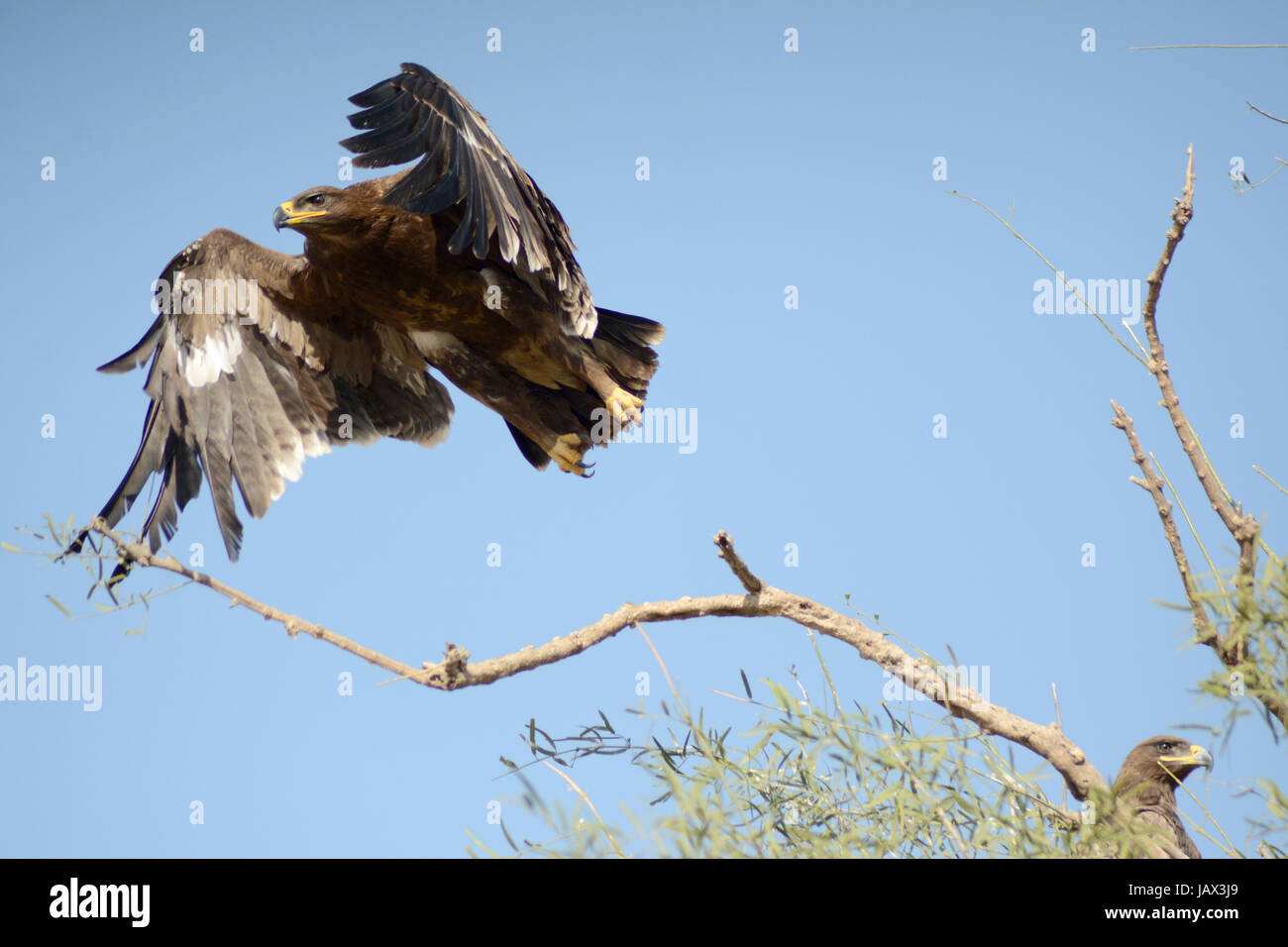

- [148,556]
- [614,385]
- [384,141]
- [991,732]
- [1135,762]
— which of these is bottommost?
[1135,762]

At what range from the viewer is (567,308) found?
495 cm

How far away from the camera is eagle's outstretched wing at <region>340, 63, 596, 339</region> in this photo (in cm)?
432

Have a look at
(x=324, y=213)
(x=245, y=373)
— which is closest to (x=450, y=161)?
(x=324, y=213)

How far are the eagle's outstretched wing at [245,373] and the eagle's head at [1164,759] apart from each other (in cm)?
365

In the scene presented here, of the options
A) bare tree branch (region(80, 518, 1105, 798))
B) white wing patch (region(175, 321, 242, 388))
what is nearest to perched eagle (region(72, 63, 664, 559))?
white wing patch (region(175, 321, 242, 388))

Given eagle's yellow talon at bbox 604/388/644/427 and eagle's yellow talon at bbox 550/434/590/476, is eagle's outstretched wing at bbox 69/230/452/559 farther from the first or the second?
eagle's yellow talon at bbox 604/388/644/427

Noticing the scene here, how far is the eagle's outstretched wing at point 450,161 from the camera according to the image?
4.32 meters

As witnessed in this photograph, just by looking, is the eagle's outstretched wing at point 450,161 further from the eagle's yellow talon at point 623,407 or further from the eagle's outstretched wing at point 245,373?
the eagle's outstretched wing at point 245,373

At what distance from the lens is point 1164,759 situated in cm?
353

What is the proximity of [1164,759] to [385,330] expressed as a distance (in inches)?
151

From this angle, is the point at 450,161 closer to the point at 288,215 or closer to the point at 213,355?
the point at 288,215
